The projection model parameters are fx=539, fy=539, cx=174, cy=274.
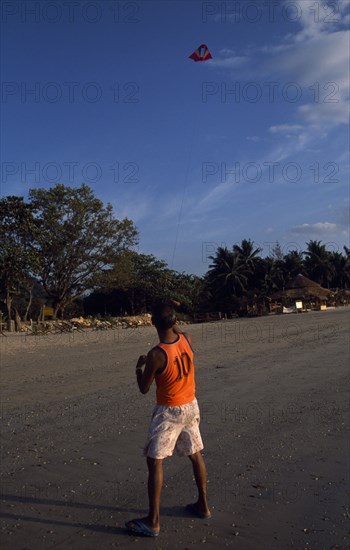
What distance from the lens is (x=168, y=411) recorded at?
4.04 metres

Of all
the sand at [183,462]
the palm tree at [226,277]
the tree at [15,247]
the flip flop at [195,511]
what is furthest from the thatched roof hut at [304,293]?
the flip flop at [195,511]

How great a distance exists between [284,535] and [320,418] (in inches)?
139

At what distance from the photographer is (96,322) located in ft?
89.5

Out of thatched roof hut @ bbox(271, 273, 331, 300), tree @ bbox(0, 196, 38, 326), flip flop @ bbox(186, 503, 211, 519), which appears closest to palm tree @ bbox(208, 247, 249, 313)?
thatched roof hut @ bbox(271, 273, 331, 300)

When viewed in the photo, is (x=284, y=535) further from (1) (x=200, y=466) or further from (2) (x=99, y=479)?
(2) (x=99, y=479)

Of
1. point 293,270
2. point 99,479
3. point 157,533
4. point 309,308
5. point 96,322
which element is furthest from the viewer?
point 293,270

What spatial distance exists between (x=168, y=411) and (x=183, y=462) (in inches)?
70.1

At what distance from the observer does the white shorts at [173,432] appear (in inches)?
157

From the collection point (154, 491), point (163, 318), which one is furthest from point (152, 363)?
point (154, 491)

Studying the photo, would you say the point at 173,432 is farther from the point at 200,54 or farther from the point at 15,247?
the point at 15,247

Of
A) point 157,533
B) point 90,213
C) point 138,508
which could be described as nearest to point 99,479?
point 138,508

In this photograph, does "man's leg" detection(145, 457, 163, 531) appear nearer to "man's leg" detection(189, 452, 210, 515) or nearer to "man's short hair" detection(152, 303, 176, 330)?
"man's leg" detection(189, 452, 210, 515)

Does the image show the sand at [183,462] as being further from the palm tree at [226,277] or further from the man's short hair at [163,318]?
the palm tree at [226,277]

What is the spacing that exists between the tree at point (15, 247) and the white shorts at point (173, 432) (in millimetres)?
22600
